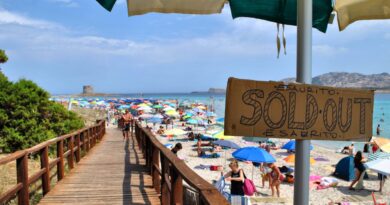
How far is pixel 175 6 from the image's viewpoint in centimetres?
259

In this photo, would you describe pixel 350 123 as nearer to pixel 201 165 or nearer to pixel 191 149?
pixel 201 165

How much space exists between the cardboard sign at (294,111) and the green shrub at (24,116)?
10.4 meters

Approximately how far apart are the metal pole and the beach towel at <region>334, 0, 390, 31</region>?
95cm

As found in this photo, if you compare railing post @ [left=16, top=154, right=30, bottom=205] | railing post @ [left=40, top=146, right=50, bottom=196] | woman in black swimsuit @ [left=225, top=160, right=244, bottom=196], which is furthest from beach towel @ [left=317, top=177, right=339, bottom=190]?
railing post @ [left=16, top=154, right=30, bottom=205]

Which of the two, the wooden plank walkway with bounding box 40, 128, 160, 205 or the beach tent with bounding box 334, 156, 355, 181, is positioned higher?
the wooden plank walkway with bounding box 40, 128, 160, 205

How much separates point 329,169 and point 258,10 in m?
15.9

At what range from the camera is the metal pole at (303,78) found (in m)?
1.77

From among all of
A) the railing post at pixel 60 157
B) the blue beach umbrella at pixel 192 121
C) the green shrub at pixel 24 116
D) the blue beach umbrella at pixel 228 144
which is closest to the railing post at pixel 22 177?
the railing post at pixel 60 157

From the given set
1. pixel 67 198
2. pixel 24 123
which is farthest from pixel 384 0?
pixel 24 123

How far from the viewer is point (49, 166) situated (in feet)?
18.4

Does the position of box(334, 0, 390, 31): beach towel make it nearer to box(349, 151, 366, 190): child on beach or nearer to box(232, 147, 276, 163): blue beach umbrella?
box(232, 147, 276, 163): blue beach umbrella

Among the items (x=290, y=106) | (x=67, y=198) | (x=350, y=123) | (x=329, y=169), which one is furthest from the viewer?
(x=329, y=169)

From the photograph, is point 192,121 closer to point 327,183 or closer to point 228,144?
point 228,144

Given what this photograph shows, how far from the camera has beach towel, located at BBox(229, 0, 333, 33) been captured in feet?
8.73
